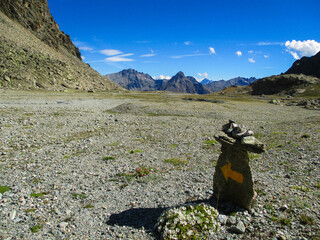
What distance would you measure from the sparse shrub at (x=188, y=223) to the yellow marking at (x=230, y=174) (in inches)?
71.2

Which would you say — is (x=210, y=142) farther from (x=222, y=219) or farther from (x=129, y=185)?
(x=222, y=219)

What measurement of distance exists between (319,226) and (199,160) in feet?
33.1

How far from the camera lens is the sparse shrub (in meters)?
7.94

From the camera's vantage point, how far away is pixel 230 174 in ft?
32.2

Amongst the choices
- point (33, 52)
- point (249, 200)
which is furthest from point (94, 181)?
point (33, 52)

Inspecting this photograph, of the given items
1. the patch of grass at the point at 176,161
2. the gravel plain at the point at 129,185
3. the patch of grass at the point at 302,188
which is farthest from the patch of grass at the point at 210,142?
the patch of grass at the point at 302,188

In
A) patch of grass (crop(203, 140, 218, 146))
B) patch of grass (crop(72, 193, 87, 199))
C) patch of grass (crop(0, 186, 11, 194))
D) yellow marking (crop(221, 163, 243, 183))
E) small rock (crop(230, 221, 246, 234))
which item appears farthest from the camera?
patch of grass (crop(203, 140, 218, 146))

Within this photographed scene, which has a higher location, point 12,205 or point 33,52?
point 33,52

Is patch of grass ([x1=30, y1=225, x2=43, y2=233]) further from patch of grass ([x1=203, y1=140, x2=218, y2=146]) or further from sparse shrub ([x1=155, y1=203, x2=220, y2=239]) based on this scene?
patch of grass ([x1=203, y1=140, x2=218, y2=146])

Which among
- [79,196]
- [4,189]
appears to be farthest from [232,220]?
[4,189]

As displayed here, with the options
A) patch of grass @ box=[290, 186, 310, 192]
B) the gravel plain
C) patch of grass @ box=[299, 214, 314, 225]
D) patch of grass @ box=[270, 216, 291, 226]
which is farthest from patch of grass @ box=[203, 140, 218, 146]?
patch of grass @ box=[299, 214, 314, 225]

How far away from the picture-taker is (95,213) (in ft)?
32.3

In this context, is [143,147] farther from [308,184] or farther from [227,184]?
[308,184]

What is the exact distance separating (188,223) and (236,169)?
3452 millimetres
